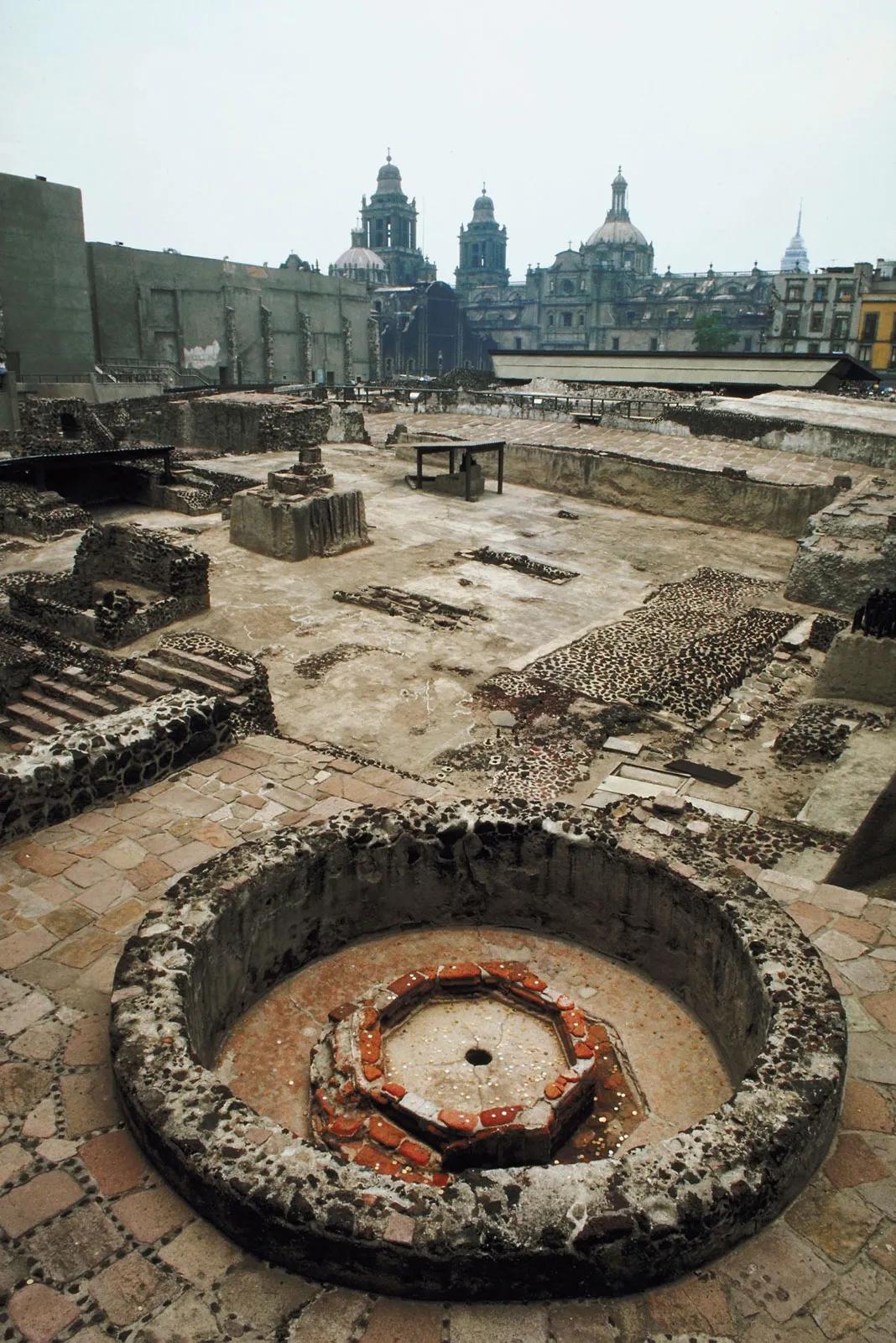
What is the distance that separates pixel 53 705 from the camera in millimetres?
9367

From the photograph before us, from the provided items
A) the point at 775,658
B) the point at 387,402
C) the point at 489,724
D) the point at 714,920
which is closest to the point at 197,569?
the point at 489,724

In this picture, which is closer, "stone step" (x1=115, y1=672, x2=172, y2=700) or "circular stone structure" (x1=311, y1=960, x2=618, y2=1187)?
"circular stone structure" (x1=311, y1=960, x2=618, y2=1187)

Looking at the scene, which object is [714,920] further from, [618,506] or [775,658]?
[618,506]

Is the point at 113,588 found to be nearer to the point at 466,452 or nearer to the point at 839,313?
the point at 466,452

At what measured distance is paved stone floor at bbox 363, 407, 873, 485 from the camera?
20562 millimetres

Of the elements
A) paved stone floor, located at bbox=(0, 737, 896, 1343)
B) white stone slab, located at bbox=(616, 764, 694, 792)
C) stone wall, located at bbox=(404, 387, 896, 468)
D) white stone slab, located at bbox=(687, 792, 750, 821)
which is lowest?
white stone slab, located at bbox=(616, 764, 694, 792)

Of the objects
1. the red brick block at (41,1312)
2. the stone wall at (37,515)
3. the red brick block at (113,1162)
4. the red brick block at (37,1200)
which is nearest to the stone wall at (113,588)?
the stone wall at (37,515)

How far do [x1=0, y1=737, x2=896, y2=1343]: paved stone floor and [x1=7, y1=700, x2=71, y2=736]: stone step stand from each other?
16.3ft

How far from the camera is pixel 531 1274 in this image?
2734 mm

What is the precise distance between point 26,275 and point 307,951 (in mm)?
37802

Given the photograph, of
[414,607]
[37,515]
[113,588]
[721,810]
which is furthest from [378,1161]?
[37,515]

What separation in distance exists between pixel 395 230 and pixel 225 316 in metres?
47.0

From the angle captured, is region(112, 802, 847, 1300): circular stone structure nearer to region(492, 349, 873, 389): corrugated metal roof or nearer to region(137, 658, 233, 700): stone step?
region(137, 658, 233, 700): stone step

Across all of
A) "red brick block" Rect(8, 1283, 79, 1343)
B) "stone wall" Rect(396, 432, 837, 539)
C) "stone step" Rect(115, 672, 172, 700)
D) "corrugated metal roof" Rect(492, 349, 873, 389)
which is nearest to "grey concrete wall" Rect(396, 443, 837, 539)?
"stone wall" Rect(396, 432, 837, 539)
